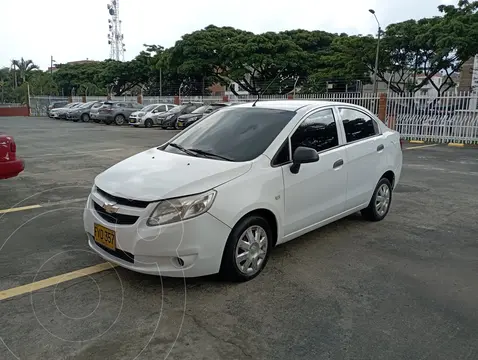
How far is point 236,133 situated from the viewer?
4.33 meters

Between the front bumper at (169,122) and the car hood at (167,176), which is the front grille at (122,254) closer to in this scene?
the car hood at (167,176)

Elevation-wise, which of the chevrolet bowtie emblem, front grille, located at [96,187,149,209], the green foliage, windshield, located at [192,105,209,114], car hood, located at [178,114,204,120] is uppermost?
the green foliage

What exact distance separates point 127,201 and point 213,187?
70cm

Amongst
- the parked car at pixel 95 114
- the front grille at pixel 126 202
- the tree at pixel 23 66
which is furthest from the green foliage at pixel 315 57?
the front grille at pixel 126 202

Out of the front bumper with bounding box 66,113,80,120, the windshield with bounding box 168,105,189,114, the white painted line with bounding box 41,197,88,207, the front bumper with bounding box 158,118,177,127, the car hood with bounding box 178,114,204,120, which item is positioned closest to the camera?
the white painted line with bounding box 41,197,88,207

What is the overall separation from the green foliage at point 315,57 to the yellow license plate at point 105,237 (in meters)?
26.6

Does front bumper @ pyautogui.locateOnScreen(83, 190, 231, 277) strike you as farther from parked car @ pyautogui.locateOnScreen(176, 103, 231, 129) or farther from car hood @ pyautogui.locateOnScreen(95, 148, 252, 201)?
parked car @ pyautogui.locateOnScreen(176, 103, 231, 129)

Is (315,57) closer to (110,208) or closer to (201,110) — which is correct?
(201,110)

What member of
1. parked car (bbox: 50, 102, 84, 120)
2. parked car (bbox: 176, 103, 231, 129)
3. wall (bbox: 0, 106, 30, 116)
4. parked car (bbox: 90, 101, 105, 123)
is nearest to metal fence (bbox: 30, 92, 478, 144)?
parked car (bbox: 176, 103, 231, 129)

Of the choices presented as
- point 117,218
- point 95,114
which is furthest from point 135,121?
point 117,218

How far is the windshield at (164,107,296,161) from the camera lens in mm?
4043

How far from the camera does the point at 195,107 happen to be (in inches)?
959

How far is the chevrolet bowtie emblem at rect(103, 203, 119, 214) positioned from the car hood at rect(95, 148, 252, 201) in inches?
4.1

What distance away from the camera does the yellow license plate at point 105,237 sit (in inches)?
135
